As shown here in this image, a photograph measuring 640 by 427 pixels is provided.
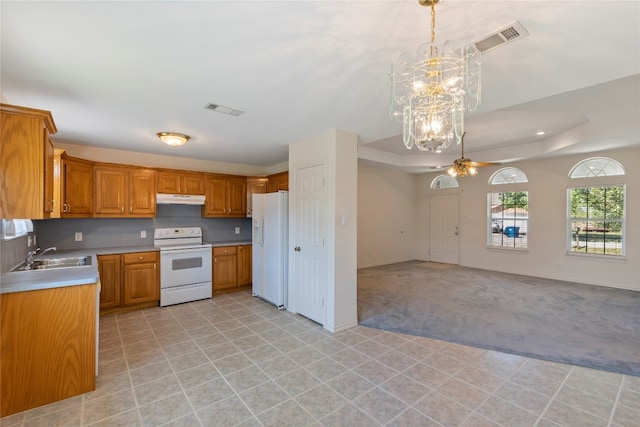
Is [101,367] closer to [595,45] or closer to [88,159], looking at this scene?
[88,159]

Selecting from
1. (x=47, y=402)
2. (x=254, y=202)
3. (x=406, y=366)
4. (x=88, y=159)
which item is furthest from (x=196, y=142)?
(x=406, y=366)

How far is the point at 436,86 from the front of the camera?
69.4 inches

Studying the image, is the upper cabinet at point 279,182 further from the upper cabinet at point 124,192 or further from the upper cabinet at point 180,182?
the upper cabinet at point 124,192

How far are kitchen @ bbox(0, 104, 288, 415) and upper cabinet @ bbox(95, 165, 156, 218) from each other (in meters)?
0.02

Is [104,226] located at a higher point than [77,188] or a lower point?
lower

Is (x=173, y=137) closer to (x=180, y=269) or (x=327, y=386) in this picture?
(x=180, y=269)

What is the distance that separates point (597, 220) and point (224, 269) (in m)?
7.24

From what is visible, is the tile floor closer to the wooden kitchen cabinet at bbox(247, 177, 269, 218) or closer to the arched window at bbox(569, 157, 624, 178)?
the wooden kitchen cabinet at bbox(247, 177, 269, 218)

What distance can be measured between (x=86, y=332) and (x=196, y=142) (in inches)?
107

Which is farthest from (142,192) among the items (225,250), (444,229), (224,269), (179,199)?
(444,229)

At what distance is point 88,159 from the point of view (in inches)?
174

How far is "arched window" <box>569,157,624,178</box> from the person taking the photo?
5412 mm

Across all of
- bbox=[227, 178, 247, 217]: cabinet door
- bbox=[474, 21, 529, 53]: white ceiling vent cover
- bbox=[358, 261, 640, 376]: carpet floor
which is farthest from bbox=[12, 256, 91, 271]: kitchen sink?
bbox=[474, 21, 529, 53]: white ceiling vent cover

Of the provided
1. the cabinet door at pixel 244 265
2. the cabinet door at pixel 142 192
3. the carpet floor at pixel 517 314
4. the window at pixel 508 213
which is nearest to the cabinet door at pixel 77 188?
the cabinet door at pixel 142 192
